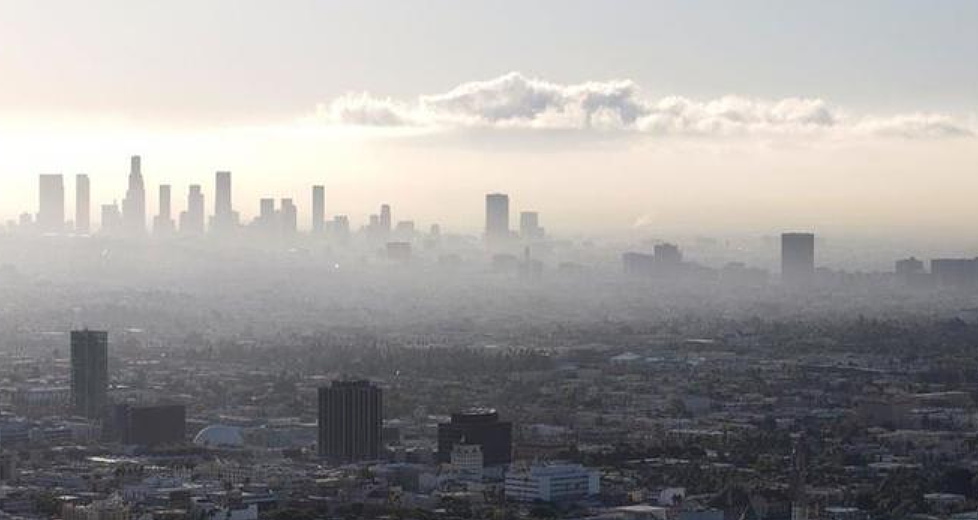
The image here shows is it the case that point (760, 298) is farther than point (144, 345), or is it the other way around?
point (760, 298)

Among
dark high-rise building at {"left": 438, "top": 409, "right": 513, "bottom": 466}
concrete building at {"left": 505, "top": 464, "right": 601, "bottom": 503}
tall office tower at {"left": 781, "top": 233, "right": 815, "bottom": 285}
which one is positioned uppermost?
tall office tower at {"left": 781, "top": 233, "right": 815, "bottom": 285}

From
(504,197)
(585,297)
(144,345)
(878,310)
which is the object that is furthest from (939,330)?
(504,197)

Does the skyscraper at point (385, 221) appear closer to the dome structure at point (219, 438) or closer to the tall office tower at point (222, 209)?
the tall office tower at point (222, 209)

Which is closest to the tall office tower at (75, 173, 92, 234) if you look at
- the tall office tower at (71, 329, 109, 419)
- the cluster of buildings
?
the cluster of buildings

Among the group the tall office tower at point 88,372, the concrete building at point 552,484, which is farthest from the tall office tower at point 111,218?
the concrete building at point 552,484

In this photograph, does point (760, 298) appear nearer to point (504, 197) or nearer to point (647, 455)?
point (504, 197)

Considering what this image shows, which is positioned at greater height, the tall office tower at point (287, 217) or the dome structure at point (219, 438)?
the tall office tower at point (287, 217)

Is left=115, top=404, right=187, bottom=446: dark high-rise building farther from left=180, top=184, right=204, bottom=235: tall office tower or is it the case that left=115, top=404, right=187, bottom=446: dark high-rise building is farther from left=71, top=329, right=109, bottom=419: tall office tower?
left=180, top=184, right=204, bottom=235: tall office tower
